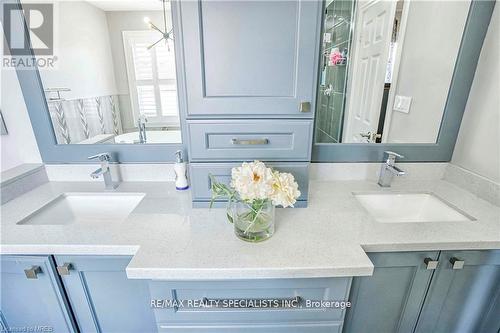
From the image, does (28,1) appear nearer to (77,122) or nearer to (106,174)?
(77,122)

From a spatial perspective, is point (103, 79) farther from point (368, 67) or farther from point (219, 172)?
point (368, 67)

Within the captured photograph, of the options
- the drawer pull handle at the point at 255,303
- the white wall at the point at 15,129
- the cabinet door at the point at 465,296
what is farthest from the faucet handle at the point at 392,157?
the white wall at the point at 15,129

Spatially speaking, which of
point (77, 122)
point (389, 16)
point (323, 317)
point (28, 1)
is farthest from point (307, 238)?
point (28, 1)

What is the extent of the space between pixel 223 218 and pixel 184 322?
380 mm

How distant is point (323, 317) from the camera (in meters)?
0.84

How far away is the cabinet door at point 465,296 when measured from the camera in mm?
885

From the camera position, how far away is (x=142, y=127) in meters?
1.26

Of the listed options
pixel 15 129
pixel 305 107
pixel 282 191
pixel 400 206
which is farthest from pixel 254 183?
pixel 15 129

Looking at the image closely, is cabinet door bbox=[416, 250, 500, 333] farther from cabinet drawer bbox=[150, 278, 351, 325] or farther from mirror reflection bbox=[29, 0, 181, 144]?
mirror reflection bbox=[29, 0, 181, 144]

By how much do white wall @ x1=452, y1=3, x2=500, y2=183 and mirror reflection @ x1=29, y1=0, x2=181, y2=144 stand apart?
1.45 m

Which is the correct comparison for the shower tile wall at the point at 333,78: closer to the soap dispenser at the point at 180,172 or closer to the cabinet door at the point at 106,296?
the soap dispenser at the point at 180,172

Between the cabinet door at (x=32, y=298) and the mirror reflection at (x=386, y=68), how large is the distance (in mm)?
1294

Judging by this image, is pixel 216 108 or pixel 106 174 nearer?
pixel 216 108

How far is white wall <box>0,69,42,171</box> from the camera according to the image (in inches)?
45.3
